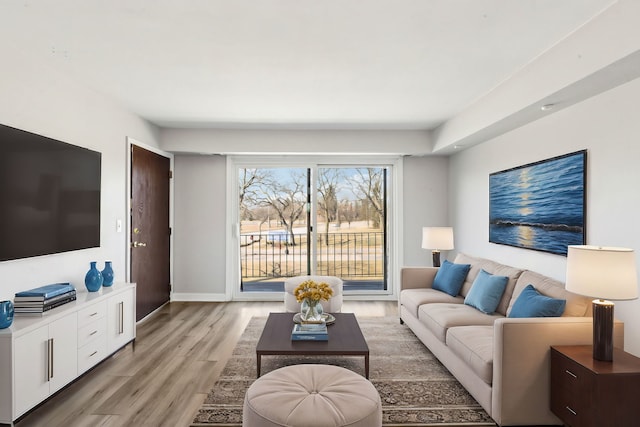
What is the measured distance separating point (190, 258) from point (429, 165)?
3.87m

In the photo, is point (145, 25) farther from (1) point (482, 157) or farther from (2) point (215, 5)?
(1) point (482, 157)

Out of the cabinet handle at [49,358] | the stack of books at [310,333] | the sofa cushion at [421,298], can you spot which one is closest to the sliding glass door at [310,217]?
the sofa cushion at [421,298]

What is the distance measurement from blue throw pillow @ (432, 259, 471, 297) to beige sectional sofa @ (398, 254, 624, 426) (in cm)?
74

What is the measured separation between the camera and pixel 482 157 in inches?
184

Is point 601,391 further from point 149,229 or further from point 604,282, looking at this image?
point 149,229

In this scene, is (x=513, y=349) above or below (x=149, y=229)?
below

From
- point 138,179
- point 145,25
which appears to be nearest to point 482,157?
point 145,25

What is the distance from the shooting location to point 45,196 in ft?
9.50

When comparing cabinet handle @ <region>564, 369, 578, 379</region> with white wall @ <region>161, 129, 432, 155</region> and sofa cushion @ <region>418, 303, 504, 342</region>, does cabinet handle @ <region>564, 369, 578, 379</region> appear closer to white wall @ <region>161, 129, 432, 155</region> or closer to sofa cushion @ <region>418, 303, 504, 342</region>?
sofa cushion @ <region>418, 303, 504, 342</region>

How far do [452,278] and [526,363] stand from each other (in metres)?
1.80

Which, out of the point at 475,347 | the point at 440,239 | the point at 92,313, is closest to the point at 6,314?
the point at 92,313

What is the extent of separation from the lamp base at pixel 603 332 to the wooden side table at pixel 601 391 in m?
0.04

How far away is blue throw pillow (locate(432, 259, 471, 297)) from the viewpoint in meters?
4.03

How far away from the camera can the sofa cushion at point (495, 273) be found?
336cm
